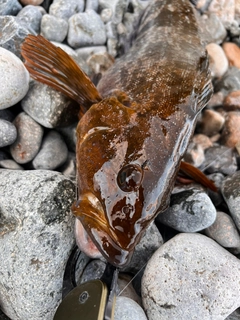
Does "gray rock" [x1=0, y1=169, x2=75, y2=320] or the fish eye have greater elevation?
the fish eye

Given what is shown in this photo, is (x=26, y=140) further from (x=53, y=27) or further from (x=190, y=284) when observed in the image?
(x=190, y=284)

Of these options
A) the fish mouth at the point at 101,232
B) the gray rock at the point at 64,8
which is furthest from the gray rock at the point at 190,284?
the gray rock at the point at 64,8

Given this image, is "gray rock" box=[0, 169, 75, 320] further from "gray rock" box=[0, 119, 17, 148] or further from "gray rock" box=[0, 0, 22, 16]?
"gray rock" box=[0, 0, 22, 16]

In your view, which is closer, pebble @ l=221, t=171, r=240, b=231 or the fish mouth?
the fish mouth

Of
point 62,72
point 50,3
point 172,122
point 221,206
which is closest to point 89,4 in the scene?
point 50,3

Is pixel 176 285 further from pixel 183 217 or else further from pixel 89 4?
pixel 89 4

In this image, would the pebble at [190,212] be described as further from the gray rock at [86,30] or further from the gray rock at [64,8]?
the gray rock at [64,8]

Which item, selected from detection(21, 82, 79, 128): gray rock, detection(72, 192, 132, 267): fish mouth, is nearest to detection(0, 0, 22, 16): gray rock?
detection(21, 82, 79, 128): gray rock

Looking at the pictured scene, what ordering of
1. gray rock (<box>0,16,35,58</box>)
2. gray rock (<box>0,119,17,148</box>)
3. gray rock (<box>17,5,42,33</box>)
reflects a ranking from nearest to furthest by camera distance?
gray rock (<box>0,119,17,148</box>)
gray rock (<box>0,16,35,58</box>)
gray rock (<box>17,5,42,33</box>)
